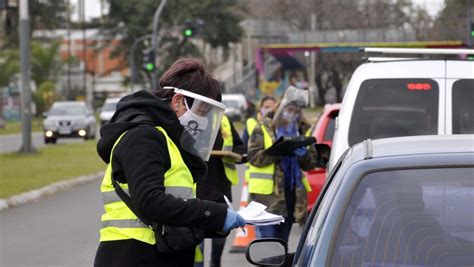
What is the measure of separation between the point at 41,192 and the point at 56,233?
439cm

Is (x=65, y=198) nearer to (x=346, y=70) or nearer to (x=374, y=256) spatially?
(x=374, y=256)

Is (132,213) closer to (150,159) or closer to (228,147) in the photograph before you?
(150,159)

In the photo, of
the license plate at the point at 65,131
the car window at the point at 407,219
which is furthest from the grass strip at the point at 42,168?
the car window at the point at 407,219

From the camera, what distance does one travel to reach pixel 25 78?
24984 millimetres

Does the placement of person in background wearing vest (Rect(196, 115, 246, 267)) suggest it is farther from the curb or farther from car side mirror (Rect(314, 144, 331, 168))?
the curb

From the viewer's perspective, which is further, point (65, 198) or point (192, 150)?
→ point (65, 198)

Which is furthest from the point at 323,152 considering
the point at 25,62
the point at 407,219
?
the point at 25,62

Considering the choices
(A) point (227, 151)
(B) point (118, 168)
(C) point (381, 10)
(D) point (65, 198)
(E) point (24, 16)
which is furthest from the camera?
(C) point (381, 10)

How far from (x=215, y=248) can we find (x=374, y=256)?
5704 millimetres

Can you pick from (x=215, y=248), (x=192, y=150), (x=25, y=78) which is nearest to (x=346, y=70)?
(x=25, y=78)

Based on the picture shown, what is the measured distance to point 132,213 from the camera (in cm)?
446

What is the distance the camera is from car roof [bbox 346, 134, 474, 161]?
13.1 ft

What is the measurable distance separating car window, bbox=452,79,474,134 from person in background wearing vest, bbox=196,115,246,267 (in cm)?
187

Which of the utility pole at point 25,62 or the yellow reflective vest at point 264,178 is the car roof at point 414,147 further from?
the utility pole at point 25,62
